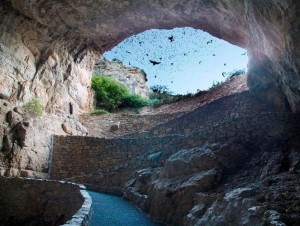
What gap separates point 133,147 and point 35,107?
512cm

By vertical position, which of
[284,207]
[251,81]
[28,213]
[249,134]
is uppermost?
[251,81]

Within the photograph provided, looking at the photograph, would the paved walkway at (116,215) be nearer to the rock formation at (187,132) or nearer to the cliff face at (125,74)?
the rock formation at (187,132)

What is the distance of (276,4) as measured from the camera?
546cm

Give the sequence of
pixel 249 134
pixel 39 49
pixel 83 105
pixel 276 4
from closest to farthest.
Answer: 1. pixel 276 4
2. pixel 249 134
3. pixel 39 49
4. pixel 83 105

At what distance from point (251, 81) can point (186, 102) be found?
8996 millimetres

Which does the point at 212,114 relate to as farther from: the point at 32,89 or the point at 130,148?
the point at 32,89

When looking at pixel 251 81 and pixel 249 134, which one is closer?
pixel 249 134

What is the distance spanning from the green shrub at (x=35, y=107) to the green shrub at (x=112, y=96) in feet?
28.2

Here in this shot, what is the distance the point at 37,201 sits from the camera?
8656 millimetres

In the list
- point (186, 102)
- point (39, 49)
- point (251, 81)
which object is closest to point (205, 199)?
point (251, 81)

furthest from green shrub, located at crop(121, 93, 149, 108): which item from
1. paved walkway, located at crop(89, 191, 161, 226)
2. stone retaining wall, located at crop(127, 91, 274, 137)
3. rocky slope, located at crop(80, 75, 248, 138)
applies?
paved walkway, located at crop(89, 191, 161, 226)

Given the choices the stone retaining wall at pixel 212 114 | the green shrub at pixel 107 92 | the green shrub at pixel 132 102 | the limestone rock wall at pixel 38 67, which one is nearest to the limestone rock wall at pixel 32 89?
the limestone rock wall at pixel 38 67

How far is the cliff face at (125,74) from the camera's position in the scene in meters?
28.8

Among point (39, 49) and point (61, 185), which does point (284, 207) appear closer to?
point (61, 185)
